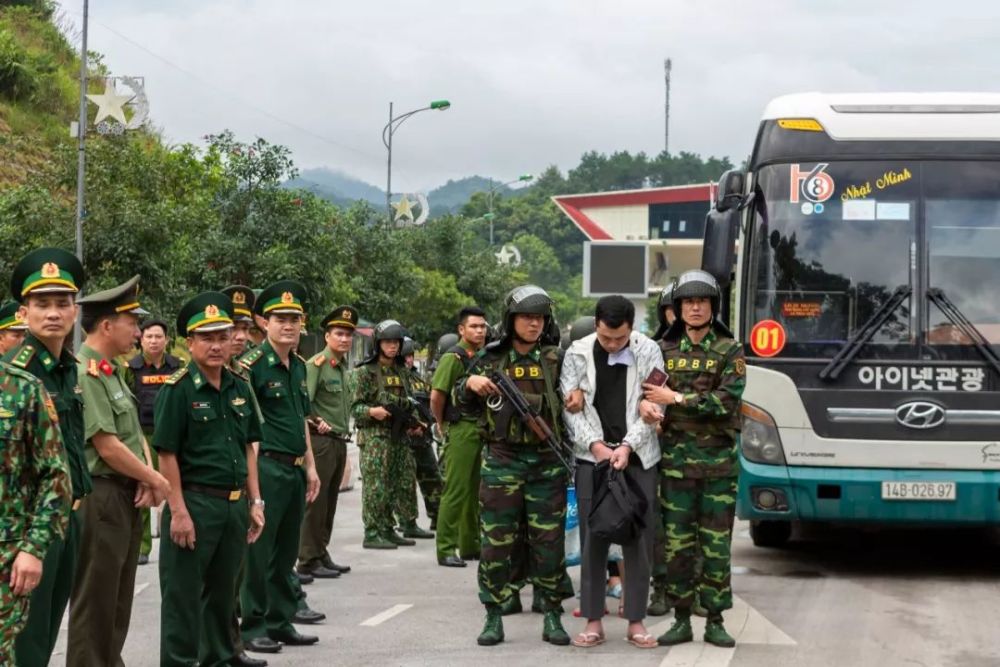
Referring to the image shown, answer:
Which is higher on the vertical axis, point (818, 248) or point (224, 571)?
point (818, 248)

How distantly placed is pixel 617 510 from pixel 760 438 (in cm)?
291

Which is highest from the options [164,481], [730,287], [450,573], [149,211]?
[149,211]

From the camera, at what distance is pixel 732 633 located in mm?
8398

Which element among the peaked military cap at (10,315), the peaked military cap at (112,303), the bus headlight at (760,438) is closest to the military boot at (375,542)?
the bus headlight at (760,438)

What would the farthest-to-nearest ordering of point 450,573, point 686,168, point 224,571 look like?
point 686,168 → point 450,573 → point 224,571

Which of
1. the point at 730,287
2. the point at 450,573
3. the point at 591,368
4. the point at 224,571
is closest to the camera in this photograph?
the point at 224,571

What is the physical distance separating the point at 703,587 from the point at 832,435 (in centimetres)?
256

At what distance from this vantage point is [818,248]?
34.1ft

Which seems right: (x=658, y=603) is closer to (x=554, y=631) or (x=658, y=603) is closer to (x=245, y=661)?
(x=554, y=631)

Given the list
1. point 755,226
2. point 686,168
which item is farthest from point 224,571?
point 686,168

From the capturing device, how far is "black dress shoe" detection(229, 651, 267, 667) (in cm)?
729

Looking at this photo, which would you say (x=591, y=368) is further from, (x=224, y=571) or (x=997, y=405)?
(x=997, y=405)

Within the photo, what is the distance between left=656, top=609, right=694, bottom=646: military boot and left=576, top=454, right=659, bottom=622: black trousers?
0.17m

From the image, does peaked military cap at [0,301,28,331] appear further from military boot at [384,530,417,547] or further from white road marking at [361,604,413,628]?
military boot at [384,530,417,547]
